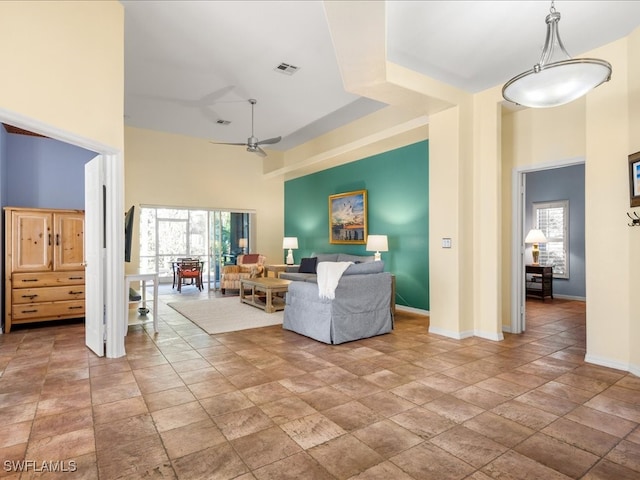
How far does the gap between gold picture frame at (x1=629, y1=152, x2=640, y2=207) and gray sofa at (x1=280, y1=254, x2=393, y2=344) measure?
2638mm

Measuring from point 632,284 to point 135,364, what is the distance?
192 inches

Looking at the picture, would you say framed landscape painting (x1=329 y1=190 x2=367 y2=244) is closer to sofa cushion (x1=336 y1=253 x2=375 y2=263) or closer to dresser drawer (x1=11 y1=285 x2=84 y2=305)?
sofa cushion (x1=336 y1=253 x2=375 y2=263)

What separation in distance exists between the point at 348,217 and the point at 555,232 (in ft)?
15.1

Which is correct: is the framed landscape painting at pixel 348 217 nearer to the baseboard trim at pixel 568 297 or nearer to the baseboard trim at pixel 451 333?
the baseboard trim at pixel 451 333

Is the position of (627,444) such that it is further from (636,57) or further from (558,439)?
(636,57)

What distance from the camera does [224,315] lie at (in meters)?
5.88

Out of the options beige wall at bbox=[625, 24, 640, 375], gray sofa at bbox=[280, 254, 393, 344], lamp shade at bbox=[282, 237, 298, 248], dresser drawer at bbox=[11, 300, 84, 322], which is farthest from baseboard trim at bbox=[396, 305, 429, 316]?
dresser drawer at bbox=[11, 300, 84, 322]

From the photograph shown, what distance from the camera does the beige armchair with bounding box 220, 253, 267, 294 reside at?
27.3 feet

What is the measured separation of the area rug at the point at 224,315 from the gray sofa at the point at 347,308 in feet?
2.28

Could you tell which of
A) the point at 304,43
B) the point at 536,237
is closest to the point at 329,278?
→ the point at 304,43

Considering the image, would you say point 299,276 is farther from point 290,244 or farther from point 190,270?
point 190,270

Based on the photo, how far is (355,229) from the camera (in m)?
7.52

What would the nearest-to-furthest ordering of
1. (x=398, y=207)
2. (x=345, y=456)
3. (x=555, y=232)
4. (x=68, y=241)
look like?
(x=345, y=456)
(x=68, y=241)
(x=398, y=207)
(x=555, y=232)

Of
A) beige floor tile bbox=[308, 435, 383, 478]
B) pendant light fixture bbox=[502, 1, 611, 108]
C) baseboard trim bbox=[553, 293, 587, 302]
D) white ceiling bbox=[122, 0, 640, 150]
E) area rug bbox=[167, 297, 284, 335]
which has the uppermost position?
white ceiling bbox=[122, 0, 640, 150]
